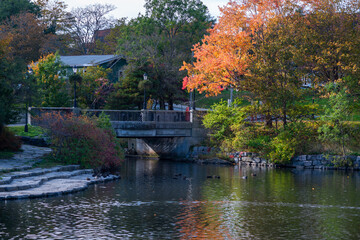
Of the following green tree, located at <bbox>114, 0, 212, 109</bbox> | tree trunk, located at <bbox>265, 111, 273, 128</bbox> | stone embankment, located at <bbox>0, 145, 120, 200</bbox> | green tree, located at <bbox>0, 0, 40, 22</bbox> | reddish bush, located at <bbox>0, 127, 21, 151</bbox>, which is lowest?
stone embankment, located at <bbox>0, 145, 120, 200</bbox>

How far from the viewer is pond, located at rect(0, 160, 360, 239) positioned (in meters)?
14.5

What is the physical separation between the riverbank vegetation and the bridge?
3.17 metres

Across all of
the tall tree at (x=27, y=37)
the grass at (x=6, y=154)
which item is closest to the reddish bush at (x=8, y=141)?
the grass at (x=6, y=154)

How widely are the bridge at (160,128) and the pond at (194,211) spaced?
9.28 metres

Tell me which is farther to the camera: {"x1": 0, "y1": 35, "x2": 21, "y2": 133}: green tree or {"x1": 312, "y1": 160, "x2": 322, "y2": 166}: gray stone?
{"x1": 312, "y1": 160, "x2": 322, "y2": 166}: gray stone

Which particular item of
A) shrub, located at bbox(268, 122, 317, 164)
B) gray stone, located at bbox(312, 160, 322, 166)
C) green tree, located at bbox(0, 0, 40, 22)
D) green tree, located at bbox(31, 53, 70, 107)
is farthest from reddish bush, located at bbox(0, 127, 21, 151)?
green tree, located at bbox(0, 0, 40, 22)

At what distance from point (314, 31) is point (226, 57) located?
6.50 m

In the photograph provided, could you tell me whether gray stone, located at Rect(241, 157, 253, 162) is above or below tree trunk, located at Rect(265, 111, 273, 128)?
below

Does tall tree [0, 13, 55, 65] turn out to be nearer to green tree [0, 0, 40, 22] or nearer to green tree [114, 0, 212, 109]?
green tree [0, 0, 40, 22]

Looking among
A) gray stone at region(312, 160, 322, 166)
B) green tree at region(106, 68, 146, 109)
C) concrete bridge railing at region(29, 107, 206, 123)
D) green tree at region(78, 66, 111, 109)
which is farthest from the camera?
green tree at region(78, 66, 111, 109)

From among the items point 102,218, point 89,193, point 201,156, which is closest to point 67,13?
point 201,156

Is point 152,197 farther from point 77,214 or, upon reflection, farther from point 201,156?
point 201,156

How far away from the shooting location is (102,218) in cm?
1631

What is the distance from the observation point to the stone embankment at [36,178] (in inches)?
788
